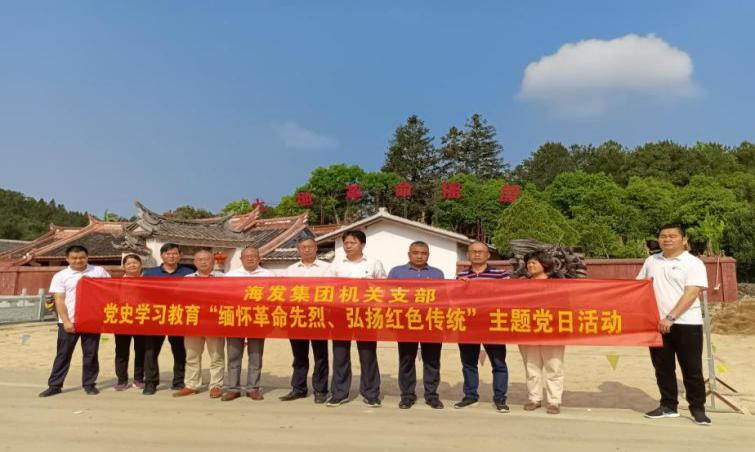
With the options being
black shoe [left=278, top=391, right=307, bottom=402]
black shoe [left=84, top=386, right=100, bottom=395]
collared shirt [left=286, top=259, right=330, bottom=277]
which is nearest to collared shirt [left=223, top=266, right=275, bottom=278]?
collared shirt [left=286, top=259, right=330, bottom=277]

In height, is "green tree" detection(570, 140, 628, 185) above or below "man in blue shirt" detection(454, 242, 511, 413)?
above

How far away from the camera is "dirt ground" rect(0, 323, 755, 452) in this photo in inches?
147

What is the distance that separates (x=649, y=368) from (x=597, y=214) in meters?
26.4

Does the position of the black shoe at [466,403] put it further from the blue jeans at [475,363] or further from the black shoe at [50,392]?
the black shoe at [50,392]

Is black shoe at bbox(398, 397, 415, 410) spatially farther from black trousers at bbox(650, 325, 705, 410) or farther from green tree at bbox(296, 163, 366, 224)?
green tree at bbox(296, 163, 366, 224)

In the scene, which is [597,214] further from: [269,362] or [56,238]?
[56,238]

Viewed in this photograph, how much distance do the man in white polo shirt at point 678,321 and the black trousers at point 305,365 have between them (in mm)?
3071

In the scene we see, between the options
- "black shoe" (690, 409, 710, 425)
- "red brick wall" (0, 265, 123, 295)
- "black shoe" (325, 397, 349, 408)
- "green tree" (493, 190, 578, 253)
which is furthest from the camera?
"green tree" (493, 190, 578, 253)

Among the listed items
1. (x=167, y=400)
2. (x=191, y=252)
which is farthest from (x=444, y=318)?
(x=191, y=252)

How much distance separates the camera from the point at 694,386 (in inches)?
168

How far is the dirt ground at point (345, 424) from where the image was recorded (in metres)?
3.73

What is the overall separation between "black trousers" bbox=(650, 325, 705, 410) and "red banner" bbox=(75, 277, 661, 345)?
14 centimetres

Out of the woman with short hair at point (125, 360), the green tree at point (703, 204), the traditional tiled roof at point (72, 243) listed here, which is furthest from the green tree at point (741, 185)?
the woman with short hair at point (125, 360)

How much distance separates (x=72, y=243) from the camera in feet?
77.3
